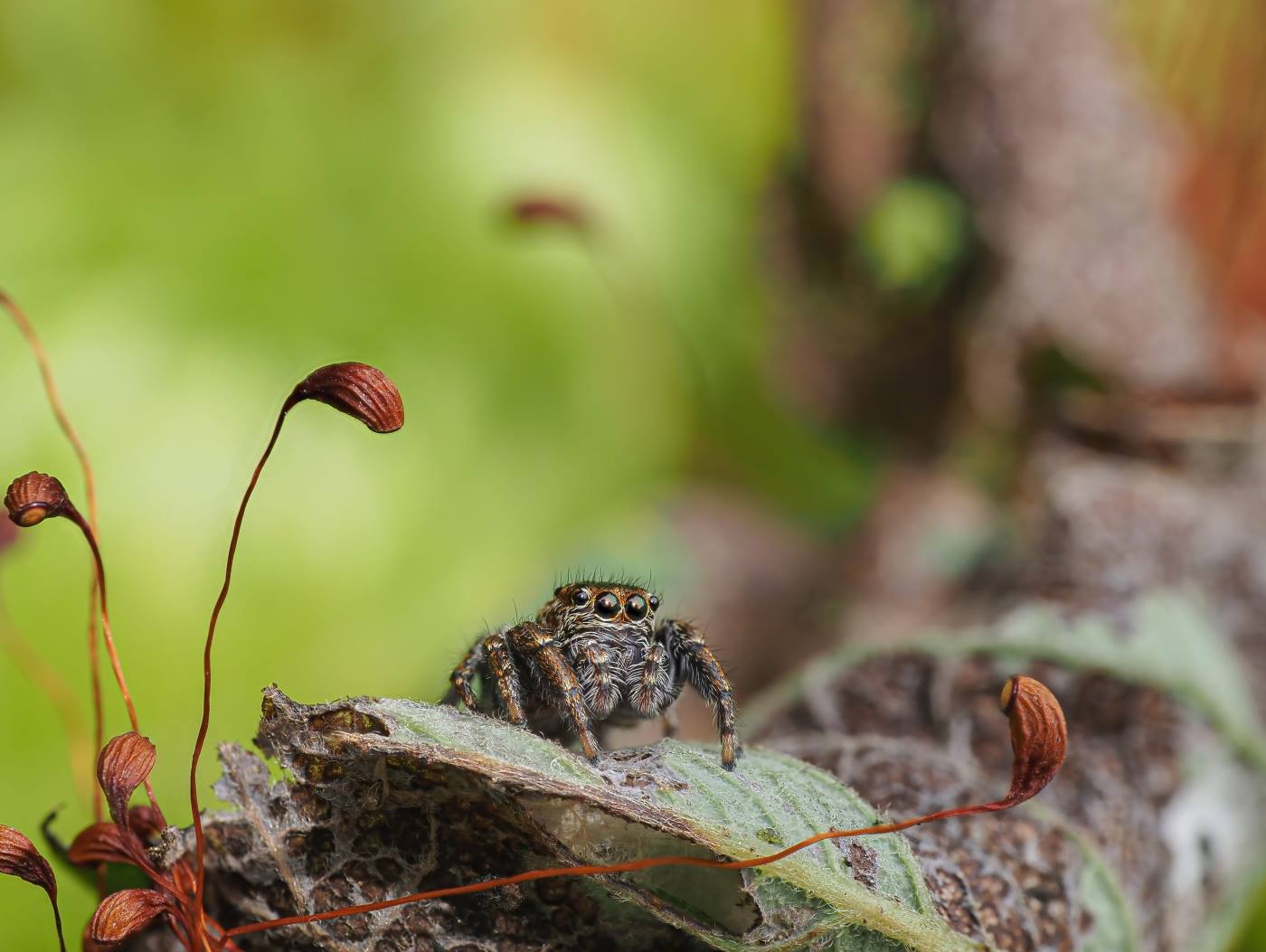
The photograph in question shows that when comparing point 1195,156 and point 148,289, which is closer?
point 148,289

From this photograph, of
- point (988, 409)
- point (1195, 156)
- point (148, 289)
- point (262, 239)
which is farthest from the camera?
point (1195, 156)

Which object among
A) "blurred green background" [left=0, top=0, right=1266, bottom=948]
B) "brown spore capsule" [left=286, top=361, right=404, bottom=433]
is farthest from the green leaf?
"blurred green background" [left=0, top=0, right=1266, bottom=948]

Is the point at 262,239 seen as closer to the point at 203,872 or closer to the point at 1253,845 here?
the point at 203,872

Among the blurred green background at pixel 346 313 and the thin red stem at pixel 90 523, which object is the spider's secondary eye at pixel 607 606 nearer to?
the thin red stem at pixel 90 523

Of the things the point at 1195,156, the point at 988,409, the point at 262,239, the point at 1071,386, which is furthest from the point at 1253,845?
the point at 1195,156

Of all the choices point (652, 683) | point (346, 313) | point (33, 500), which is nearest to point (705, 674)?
point (652, 683)

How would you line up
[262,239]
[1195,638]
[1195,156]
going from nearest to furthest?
[1195,638] → [262,239] → [1195,156]

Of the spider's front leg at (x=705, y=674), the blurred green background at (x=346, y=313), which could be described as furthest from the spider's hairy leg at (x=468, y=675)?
the blurred green background at (x=346, y=313)

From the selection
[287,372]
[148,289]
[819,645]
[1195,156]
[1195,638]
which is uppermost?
[1195,156]

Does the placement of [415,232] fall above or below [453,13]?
below
